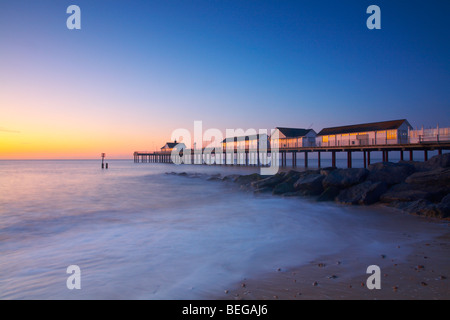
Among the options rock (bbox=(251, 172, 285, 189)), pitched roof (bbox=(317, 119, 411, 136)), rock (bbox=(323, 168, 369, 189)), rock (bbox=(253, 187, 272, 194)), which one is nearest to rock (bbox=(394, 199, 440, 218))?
rock (bbox=(323, 168, 369, 189))

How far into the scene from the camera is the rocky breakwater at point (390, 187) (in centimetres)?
1000

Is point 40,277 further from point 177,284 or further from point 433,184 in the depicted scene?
point 433,184

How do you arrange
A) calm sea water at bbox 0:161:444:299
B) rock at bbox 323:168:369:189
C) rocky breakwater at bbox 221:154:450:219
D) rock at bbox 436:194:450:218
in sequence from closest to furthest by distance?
calm sea water at bbox 0:161:444:299 → rock at bbox 436:194:450:218 → rocky breakwater at bbox 221:154:450:219 → rock at bbox 323:168:369:189

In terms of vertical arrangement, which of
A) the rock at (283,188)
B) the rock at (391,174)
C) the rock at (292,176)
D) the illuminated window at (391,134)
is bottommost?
the rock at (283,188)

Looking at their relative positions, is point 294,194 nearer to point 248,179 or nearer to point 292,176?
point 292,176

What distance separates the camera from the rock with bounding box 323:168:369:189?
13.1m

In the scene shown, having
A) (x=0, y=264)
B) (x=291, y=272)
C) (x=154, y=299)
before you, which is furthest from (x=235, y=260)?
(x=0, y=264)

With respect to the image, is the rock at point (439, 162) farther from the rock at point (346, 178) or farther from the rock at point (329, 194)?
the rock at point (329, 194)

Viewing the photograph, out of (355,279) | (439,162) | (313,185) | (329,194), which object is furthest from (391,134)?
(355,279)

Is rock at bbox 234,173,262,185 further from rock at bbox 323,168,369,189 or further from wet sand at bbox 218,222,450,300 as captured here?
wet sand at bbox 218,222,450,300

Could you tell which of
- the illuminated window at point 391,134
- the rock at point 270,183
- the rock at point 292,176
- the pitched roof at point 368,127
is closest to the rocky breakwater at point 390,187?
the rock at point 292,176

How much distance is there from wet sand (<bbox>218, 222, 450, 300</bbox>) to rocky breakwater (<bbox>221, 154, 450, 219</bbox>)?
185 inches

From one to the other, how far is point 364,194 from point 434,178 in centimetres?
272
